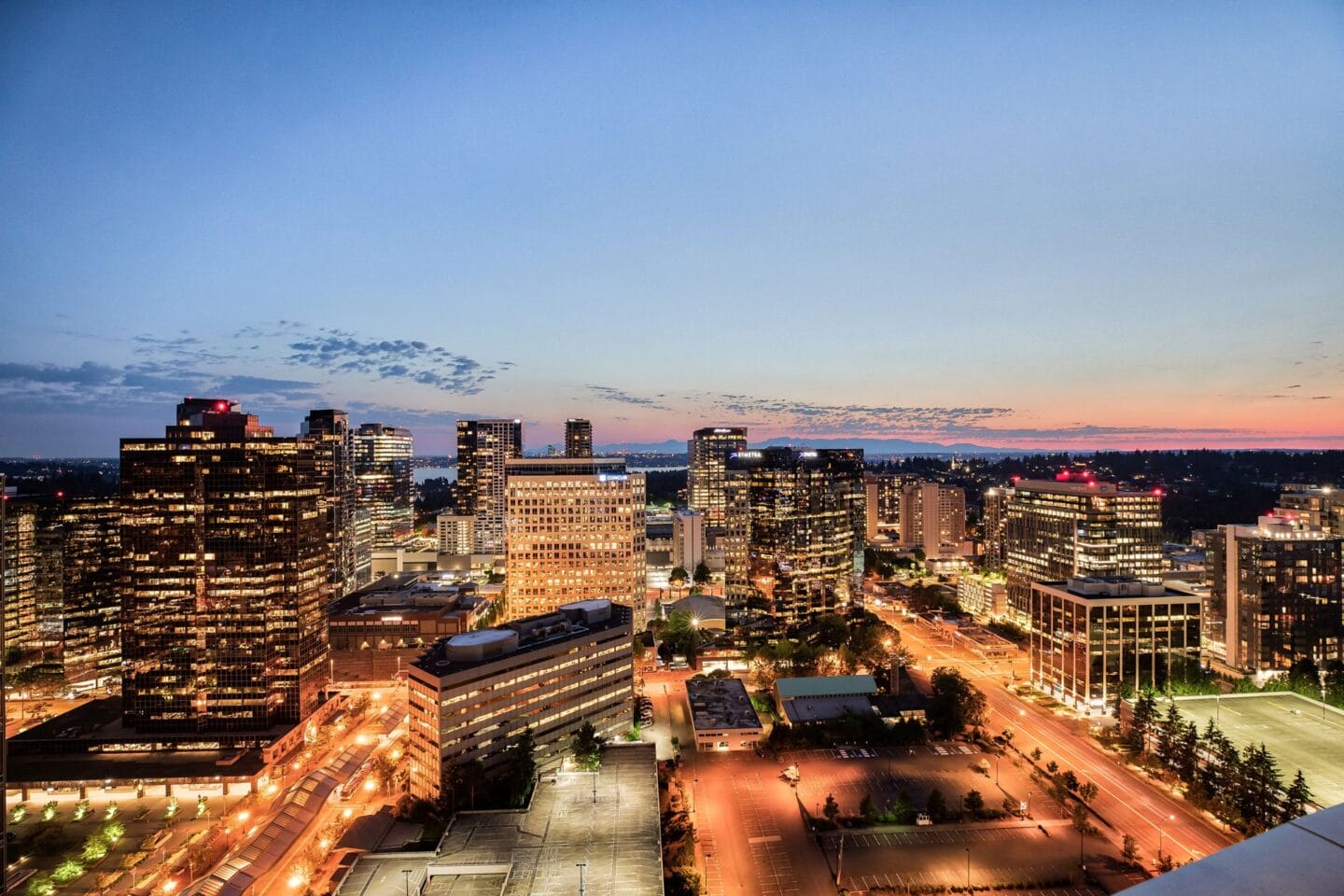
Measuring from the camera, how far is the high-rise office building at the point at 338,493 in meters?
110

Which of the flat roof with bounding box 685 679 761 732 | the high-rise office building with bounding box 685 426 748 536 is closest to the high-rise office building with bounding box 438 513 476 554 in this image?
the high-rise office building with bounding box 685 426 748 536

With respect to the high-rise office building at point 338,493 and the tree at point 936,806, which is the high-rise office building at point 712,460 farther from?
the tree at point 936,806

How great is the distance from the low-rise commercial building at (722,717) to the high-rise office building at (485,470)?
308 ft

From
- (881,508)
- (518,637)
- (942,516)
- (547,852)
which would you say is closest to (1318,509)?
(942,516)

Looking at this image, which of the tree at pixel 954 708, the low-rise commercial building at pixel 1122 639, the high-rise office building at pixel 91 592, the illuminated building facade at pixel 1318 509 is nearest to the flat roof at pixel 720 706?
the tree at pixel 954 708

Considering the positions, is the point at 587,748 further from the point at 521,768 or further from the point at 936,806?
the point at 936,806

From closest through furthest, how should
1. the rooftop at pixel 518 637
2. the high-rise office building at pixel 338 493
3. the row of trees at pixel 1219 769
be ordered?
the row of trees at pixel 1219 769, the rooftop at pixel 518 637, the high-rise office building at pixel 338 493

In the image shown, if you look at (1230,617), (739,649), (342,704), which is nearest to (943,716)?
(739,649)

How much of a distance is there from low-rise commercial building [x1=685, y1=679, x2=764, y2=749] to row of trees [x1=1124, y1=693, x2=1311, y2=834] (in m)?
29.9

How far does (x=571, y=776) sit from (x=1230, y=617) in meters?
71.5

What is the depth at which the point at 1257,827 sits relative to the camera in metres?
40.9

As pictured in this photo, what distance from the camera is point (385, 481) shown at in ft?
493

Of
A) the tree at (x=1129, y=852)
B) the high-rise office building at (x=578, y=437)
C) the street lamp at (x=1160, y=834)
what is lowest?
the street lamp at (x=1160, y=834)

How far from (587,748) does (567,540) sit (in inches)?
1427
